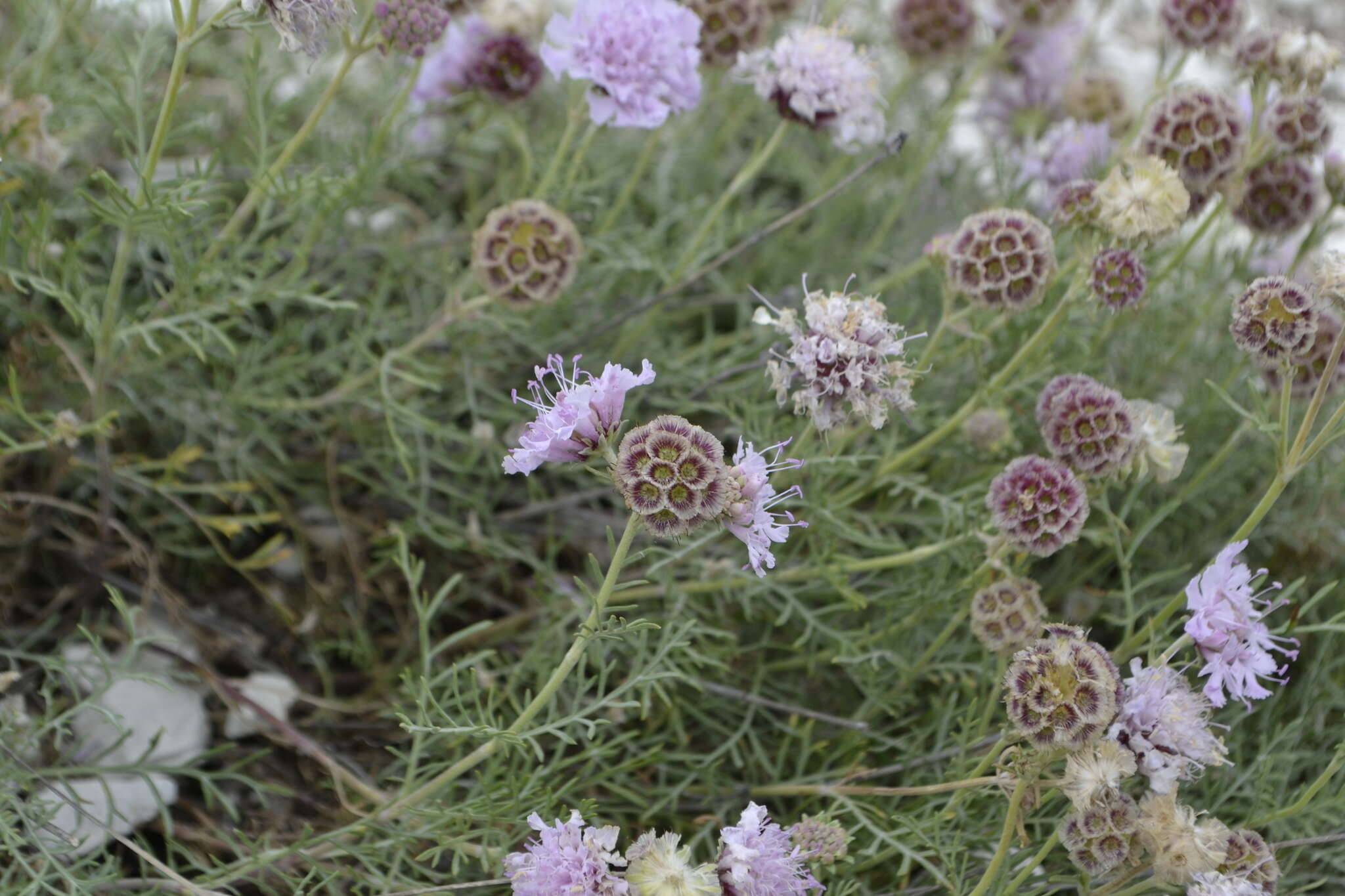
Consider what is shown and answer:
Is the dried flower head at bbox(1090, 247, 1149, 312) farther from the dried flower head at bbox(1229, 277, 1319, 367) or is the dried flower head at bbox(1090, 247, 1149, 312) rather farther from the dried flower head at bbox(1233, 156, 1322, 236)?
the dried flower head at bbox(1233, 156, 1322, 236)

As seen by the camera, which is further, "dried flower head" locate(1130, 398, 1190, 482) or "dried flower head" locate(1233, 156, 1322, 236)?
"dried flower head" locate(1233, 156, 1322, 236)

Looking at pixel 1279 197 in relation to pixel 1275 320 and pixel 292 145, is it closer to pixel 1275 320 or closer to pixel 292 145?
pixel 1275 320

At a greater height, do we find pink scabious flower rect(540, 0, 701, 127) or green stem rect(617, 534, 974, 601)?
pink scabious flower rect(540, 0, 701, 127)

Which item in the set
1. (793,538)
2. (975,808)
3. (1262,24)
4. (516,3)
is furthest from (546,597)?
(1262,24)

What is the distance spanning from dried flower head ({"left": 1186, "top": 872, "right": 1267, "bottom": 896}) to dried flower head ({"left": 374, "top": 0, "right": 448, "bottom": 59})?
197cm

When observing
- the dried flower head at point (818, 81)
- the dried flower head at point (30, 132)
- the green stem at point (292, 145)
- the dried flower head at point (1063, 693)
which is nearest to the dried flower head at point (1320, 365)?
the dried flower head at point (1063, 693)

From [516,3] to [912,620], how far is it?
1681mm

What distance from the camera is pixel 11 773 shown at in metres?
2.11

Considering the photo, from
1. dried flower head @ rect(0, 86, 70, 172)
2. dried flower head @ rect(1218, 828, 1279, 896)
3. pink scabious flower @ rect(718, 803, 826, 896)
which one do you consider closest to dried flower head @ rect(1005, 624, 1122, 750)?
dried flower head @ rect(1218, 828, 1279, 896)

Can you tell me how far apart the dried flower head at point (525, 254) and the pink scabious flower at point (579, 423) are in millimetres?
744

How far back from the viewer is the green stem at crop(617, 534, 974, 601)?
238 cm

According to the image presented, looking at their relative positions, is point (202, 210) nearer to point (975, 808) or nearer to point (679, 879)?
point (679, 879)

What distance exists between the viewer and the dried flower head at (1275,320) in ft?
6.74

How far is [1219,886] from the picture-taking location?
1.79 metres
